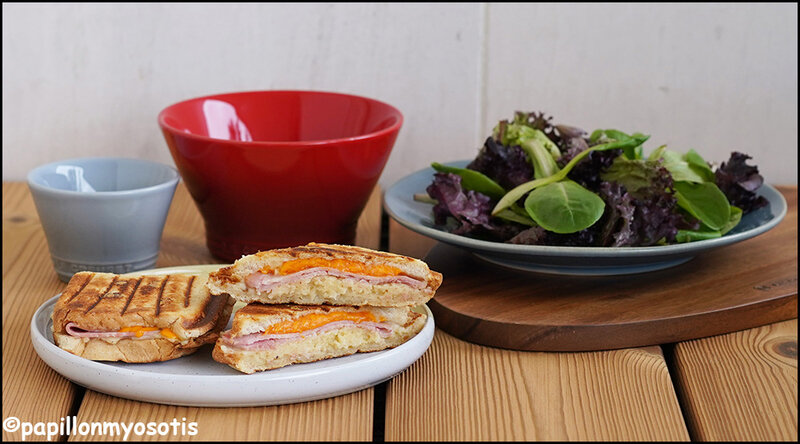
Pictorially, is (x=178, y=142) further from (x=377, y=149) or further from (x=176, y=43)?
(x=176, y=43)

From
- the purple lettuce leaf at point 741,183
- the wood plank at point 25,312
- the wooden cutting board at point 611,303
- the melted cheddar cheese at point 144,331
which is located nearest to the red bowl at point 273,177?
the wooden cutting board at point 611,303

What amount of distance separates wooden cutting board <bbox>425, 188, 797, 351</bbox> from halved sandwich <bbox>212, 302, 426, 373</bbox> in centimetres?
14

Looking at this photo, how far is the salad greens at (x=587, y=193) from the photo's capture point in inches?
50.0

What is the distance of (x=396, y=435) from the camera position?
97cm

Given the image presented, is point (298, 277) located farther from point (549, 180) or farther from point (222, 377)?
point (549, 180)

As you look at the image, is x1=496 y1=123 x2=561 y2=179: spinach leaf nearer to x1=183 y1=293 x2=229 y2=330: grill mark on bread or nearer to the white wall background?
the white wall background


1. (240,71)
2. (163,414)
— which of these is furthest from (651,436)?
(240,71)

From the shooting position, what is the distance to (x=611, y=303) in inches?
49.0

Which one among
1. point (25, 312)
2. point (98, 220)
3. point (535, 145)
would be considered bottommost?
point (25, 312)

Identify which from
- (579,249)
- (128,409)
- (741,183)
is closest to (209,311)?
(128,409)

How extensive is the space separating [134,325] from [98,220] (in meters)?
0.34

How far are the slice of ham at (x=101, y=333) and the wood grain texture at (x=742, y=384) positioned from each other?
0.63 meters

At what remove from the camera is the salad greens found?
1270mm

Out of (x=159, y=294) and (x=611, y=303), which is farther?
(x=611, y=303)
